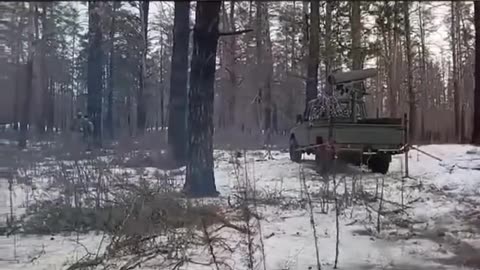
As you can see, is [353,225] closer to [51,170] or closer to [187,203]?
[187,203]

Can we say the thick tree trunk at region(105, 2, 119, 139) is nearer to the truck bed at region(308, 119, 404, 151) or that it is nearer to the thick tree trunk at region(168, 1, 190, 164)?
the thick tree trunk at region(168, 1, 190, 164)

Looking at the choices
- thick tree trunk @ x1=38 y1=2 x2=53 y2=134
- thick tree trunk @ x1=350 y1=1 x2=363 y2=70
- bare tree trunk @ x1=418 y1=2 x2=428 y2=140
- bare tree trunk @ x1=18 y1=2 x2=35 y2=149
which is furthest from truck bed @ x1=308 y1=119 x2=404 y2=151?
bare tree trunk @ x1=18 y1=2 x2=35 y2=149

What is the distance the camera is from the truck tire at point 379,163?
7270 millimetres

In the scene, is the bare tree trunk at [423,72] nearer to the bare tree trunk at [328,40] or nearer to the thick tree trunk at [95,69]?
the bare tree trunk at [328,40]

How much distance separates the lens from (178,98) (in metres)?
7.75

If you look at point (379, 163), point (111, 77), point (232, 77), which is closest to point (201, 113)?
point (232, 77)

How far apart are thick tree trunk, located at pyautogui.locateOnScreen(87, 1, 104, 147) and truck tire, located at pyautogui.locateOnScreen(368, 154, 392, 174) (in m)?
3.33

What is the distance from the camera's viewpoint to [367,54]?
4309 mm

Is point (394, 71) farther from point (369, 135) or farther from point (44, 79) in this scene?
point (44, 79)

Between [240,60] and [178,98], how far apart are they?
5.82ft

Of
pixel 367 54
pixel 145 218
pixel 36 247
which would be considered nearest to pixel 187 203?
pixel 145 218

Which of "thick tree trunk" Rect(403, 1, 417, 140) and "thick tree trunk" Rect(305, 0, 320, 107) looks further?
"thick tree trunk" Rect(305, 0, 320, 107)

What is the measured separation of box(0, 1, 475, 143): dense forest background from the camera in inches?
114

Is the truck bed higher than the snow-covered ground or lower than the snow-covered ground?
higher
